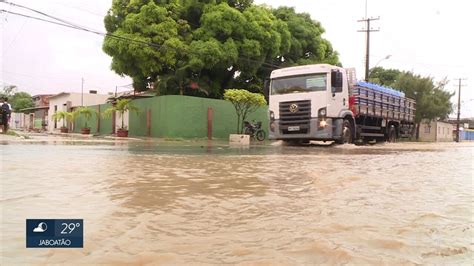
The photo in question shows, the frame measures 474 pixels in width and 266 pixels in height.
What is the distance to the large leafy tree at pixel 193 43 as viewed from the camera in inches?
902

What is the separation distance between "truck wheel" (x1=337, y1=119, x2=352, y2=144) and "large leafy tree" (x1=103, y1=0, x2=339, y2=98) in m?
9.62

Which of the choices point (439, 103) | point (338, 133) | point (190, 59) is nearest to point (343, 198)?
point (338, 133)

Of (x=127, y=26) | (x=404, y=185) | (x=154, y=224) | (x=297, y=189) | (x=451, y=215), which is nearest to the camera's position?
(x=154, y=224)

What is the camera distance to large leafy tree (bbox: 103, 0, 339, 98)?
22922 mm

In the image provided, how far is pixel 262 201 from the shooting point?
4141 mm

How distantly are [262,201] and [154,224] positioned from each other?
4.29ft

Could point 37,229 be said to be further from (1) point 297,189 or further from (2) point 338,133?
(2) point 338,133

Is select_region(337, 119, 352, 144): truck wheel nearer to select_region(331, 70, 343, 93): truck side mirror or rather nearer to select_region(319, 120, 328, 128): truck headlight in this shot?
select_region(319, 120, 328, 128): truck headlight

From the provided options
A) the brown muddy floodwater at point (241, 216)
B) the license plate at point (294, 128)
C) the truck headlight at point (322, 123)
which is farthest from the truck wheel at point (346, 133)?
the brown muddy floodwater at point (241, 216)

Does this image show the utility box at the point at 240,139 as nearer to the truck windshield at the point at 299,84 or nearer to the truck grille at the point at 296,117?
the truck grille at the point at 296,117

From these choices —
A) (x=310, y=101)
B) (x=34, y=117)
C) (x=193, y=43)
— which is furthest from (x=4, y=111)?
(x=34, y=117)

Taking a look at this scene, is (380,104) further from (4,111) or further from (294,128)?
(4,111)

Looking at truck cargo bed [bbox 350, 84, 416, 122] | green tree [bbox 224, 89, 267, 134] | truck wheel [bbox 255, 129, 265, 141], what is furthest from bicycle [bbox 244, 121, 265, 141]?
truck cargo bed [bbox 350, 84, 416, 122]
